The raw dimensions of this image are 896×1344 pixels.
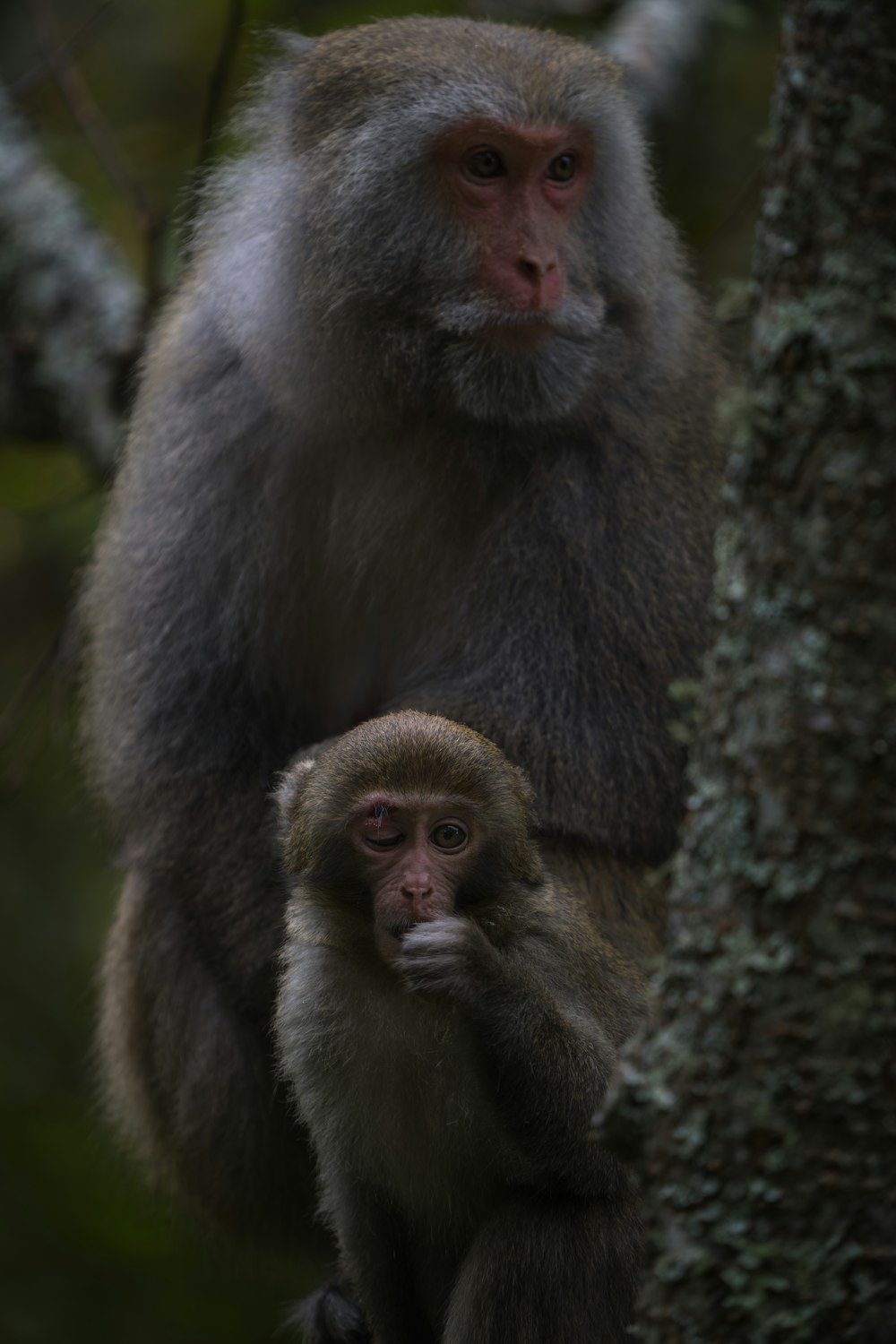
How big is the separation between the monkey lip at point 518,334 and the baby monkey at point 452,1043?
1.06 metres

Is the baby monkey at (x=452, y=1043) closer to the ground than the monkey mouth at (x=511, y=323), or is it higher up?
closer to the ground

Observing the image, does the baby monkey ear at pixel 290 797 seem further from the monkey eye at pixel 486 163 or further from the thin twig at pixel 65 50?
the thin twig at pixel 65 50

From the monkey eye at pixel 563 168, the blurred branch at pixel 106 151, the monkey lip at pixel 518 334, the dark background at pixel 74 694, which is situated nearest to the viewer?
the monkey lip at pixel 518 334

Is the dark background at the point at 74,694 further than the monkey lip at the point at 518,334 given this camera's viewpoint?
Yes

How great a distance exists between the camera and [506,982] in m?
3.18

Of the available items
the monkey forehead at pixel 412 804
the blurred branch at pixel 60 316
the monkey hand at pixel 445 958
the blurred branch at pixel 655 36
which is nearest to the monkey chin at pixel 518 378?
the monkey forehead at pixel 412 804

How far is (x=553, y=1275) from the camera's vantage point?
327 centimetres

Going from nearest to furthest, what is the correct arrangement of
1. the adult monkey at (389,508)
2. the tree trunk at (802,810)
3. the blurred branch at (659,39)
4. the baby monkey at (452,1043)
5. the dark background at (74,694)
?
Result: 1. the tree trunk at (802,810)
2. the baby monkey at (452,1043)
3. the adult monkey at (389,508)
4. the dark background at (74,694)
5. the blurred branch at (659,39)

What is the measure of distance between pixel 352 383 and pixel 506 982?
1751 mm

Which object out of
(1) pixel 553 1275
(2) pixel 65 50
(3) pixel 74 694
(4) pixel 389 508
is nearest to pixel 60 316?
(2) pixel 65 50

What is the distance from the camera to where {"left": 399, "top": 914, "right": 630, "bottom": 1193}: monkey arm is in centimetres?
310

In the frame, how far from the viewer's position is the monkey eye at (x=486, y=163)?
418cm

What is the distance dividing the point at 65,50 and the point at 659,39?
250 cm

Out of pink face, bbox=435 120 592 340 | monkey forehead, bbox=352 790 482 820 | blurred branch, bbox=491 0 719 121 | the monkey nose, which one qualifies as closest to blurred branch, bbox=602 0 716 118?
blurred branch, bbox=491 0 719 121
